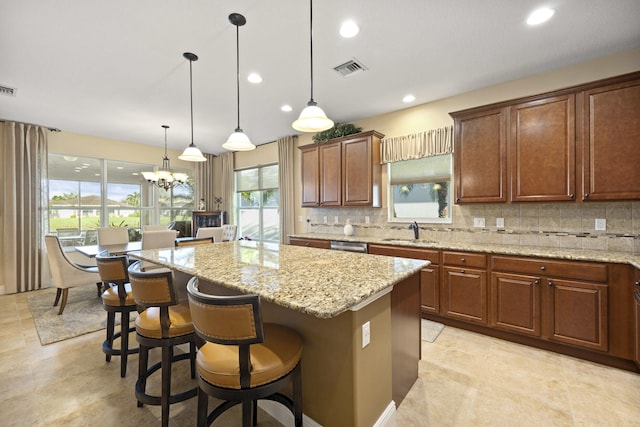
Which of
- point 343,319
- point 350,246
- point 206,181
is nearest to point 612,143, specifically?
point 350,246

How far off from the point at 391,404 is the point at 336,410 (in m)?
0.43

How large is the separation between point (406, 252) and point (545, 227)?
1512 millimetres

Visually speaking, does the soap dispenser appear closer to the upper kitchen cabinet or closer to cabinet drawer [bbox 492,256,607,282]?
the upper kitchen cabinet

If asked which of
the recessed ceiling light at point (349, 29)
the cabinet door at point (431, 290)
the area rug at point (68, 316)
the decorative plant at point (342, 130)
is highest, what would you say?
the recessed ceiling light at point (349, 29)

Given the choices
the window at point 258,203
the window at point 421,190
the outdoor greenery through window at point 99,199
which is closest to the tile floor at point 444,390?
the window at point 421,190

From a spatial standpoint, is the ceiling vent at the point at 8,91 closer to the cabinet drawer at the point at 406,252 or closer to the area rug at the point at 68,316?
the area rug at the point at 68,316

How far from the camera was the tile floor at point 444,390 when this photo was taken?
1.76 metres

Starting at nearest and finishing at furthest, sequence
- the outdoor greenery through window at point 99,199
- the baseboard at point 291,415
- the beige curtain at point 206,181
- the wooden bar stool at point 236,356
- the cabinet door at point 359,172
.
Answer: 1. the wooden bar stool at point 236,356
2. the baseboard at point 291,415
3. the cabinet door at point 359,172
4. the outdoor greenery through window at point 99,199
5. the beige curtain at point 206,181

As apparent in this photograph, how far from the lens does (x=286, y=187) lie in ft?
18.2

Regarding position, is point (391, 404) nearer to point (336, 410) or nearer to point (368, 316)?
point (336, 410)

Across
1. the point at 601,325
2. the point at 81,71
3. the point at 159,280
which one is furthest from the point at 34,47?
the point at 601,325

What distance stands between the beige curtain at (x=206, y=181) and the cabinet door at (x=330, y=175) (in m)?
3.90

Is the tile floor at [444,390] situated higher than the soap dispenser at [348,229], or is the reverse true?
the soap dispenser at [348,229]

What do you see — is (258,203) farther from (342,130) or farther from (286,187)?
(342,130)
